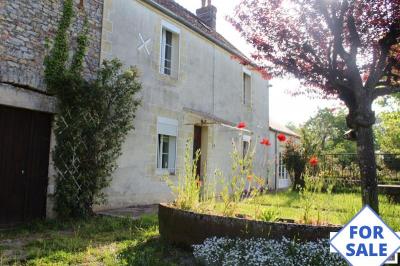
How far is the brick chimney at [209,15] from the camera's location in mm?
16453

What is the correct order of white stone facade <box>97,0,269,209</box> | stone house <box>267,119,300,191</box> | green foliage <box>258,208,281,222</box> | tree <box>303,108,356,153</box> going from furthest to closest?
tree <box>303,108,356,153</box> < stone house <box>267,119,300,191</box> < white stone facade <box>97,0,269,209</box> < green foliage <box>258,208,281,222</box>

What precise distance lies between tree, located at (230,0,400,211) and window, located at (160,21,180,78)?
16.5 ft

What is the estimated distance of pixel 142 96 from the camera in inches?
378

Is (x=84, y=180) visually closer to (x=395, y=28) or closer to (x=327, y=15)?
(x=327, y=15)

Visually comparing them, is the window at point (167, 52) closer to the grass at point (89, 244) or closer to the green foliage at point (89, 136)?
the green foliage at point (89, 136)

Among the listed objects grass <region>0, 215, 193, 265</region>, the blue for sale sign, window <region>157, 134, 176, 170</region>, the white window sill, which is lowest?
grass <region>0, 215, 193, 265</region>

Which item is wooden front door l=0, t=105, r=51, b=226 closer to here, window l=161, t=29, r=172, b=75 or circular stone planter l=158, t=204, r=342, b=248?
circular stone planter l=158, t=204, r=342, b=248

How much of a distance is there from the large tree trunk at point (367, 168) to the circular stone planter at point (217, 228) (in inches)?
38.3

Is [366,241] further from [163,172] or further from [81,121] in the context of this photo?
[163,172]

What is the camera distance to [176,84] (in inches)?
433

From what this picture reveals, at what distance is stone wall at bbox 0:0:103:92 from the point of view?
6535 millimetres

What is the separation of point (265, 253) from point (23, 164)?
5.08 m

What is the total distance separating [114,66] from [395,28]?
18.2 feet

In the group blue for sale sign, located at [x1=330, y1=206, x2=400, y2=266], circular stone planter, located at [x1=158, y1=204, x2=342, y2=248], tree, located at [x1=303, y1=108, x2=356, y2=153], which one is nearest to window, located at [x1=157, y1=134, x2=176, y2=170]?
circular stone planter, located at [x1=158, y1=204, x2=342, y2=248]
